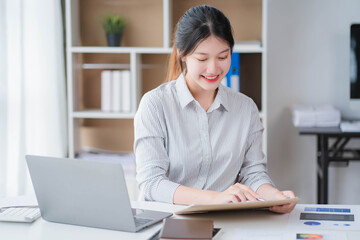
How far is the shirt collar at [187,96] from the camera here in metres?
1.62

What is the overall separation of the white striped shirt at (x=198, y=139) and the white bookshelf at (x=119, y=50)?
1.14 meters

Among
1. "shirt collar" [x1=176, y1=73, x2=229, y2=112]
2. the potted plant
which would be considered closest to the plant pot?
the potted plant

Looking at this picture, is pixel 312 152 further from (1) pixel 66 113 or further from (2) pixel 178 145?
(2) pixel 178 145

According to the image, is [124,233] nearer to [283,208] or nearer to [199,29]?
[283,208]

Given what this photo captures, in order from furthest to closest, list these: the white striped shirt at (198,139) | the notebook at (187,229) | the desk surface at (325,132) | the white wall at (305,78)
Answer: the white wall at (305,78), the desk surface at (325,132), the white striped shirt at (198,139), the notebook at (187,229)

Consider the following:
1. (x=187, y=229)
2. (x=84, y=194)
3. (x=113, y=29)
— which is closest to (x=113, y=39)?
(x=113, y=29)

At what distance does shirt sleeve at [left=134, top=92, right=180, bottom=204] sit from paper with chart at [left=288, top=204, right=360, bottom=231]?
1.19ft

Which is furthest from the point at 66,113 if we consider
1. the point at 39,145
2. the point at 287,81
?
the point at 287,81

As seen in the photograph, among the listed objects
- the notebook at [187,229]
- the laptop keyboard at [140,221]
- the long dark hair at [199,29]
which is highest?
the long dark hair at [199,29]

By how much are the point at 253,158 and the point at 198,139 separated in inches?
7.8

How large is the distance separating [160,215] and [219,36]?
0.61m

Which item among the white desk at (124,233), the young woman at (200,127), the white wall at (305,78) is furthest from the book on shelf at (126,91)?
the white desk at (124,233)

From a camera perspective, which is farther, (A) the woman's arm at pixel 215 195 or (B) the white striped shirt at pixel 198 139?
(B) the white striped shirt at pixel 198 139

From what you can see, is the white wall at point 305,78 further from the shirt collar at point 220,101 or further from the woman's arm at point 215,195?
the woman's arm at point 215,195
